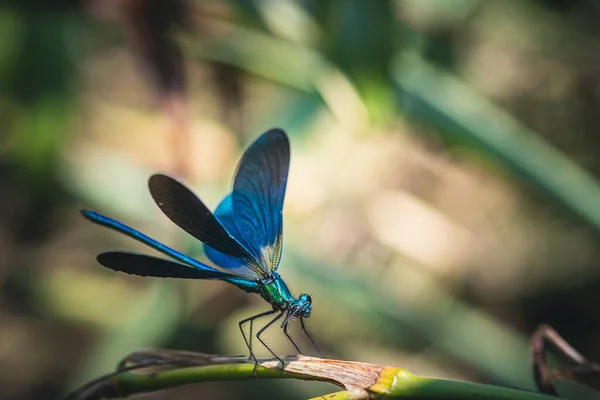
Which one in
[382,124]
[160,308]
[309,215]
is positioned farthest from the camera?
[309,215]

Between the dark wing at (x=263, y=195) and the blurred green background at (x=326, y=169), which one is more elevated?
the blurred green background at (x=326, y=169)

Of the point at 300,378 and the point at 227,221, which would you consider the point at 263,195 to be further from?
the point at 300,378

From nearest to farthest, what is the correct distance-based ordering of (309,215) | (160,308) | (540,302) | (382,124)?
(382,124) < (160,308) < (309,215) < (540,302)

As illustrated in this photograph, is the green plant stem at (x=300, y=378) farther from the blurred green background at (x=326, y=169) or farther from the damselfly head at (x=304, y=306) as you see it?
the blurred green background at (x=326, y=169)

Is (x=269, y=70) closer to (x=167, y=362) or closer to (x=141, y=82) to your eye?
(x=141, y=82)

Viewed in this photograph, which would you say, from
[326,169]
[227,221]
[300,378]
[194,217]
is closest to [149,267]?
[194,217]

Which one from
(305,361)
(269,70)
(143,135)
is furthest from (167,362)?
(143,135)

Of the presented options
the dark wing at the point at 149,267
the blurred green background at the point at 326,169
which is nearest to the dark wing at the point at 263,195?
the dark wing at the point at 149,267
